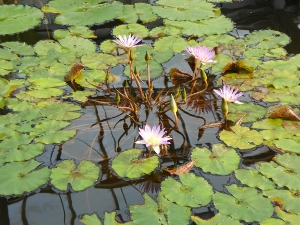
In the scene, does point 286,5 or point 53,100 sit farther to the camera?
point 286,5

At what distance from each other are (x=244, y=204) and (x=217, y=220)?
0.54ft

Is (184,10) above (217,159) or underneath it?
above

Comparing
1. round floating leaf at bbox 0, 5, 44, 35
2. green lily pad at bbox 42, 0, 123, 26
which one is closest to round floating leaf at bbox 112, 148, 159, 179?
green lily pad at bbox 42, 0, 123, 26

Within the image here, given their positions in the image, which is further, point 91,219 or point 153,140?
point 153,140

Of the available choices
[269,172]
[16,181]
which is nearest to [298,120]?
[269,172]

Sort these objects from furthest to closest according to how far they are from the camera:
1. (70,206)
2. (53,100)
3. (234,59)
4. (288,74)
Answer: (234,59), (288,74), (53,100), (70,206)

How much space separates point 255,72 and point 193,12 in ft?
→ 3.21

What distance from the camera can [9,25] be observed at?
11.4ft

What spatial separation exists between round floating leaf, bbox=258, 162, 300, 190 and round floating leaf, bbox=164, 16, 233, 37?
4.99 feet

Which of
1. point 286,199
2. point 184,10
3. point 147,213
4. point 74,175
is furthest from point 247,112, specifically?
point 184,10

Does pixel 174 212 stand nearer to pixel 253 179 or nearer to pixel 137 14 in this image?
pixel 253 179

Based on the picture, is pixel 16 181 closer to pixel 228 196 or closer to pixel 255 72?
pixel 228 196

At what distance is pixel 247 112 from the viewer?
2.53m

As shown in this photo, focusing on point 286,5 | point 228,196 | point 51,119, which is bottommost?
point 228,196
